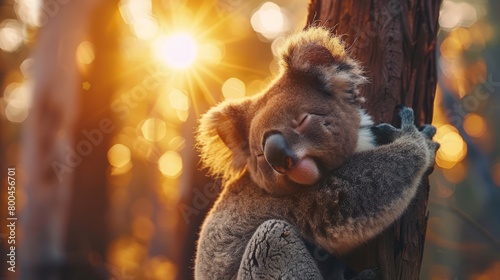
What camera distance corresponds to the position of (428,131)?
3.38 meters

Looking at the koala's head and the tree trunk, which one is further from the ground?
the tree trunk

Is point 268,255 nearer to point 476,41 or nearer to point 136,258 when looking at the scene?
point 476,41

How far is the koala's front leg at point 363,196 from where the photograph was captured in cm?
291

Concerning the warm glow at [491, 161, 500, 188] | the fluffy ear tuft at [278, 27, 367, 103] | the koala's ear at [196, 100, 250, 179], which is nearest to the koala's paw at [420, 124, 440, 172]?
the fluffy ear tuft at [278, 27, 367, 103]

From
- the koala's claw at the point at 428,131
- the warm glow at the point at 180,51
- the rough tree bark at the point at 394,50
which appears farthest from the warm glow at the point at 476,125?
the koala's claw at the point at 428,131

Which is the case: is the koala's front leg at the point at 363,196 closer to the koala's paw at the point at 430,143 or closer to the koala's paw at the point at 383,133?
the koala's paw at the point at 430,143

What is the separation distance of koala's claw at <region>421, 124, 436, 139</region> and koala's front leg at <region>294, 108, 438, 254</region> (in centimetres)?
25

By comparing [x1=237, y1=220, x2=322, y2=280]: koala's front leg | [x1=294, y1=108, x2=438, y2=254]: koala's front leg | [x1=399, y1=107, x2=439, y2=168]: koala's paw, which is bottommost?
[x1=237, y1=220, x2=322, y2=280]: koala's front leg

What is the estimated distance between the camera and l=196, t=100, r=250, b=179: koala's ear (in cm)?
348

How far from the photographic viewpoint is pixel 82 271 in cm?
1014

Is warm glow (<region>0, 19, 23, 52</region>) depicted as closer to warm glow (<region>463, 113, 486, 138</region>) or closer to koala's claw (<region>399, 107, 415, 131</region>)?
warm glow (<region>463, 113, 486, 138</region>)

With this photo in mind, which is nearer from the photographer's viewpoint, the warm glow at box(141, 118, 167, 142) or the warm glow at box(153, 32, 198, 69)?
the warm glow at box(153, 32, 198, 69)

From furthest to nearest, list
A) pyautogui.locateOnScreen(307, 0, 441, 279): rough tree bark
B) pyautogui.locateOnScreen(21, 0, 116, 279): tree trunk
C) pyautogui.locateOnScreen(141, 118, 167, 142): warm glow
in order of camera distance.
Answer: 1. pyautogui.locateOnScreen(141, 118, 167, 142): warm glow
2. pyautogui.locateOnScreen(21, 0, 116, 279): tree trunk
3. pyautogui.locateOnScreen(307, 0, 441, 279): rough tree bark

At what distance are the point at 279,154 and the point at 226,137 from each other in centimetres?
80
